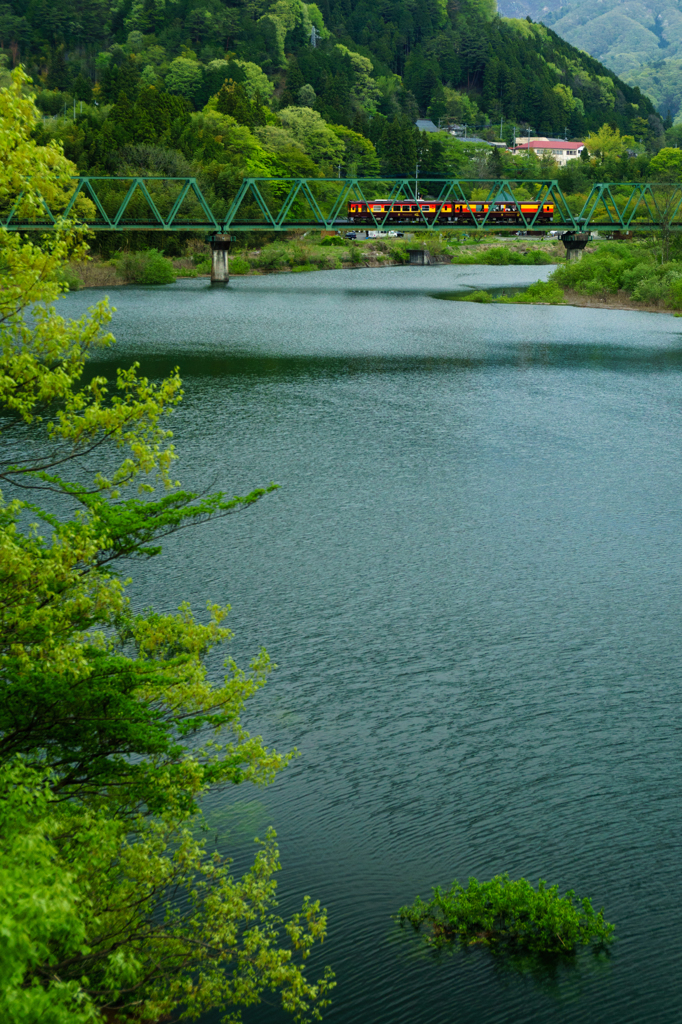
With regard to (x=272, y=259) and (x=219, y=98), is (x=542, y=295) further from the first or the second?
(x=219, y=98)

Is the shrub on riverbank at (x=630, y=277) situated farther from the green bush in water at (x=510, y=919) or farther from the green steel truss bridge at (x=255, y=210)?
the green bush in water at (x=510, y=919)

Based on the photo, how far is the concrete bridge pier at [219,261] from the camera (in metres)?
86.7

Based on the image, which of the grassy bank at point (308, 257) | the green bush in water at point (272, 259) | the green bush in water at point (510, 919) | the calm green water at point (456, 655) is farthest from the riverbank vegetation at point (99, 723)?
the green bush in water at point (272, 259)

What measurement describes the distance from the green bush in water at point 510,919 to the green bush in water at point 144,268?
76853mm

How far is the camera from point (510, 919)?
10.3 meters

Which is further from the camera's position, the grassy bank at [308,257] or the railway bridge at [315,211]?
the railway bridge at [315,211]

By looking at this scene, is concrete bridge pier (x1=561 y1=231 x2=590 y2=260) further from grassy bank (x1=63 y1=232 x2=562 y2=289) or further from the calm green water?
the calm green water

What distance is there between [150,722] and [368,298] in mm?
69869

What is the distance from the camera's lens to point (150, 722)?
9.16 meters

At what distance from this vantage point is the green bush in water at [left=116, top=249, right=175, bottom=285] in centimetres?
8188

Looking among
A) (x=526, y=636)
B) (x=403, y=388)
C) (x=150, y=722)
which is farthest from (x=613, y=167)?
(x=150, y=722)

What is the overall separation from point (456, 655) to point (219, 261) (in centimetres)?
7554

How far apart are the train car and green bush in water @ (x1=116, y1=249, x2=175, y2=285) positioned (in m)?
21.0

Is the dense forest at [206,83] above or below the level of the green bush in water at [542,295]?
above
